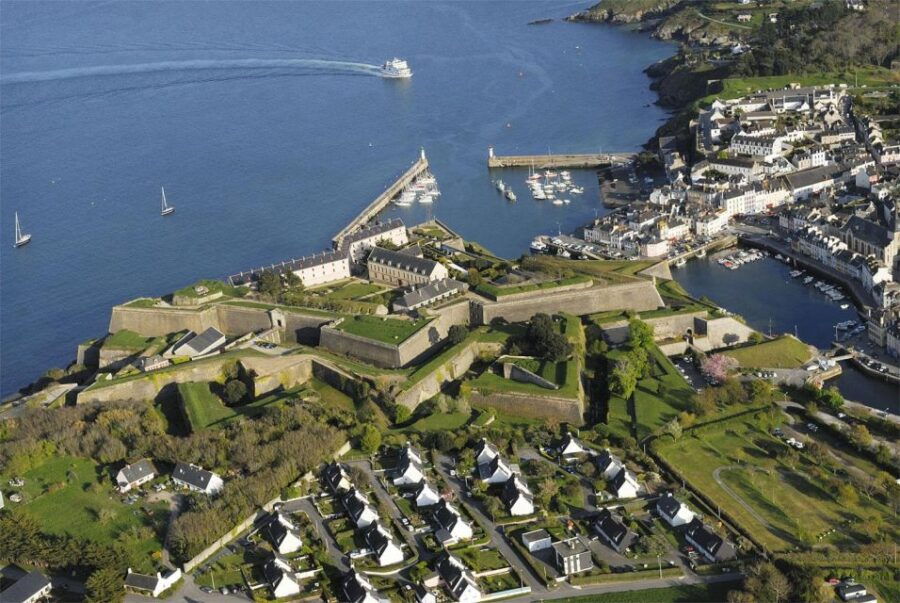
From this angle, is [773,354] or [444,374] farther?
[773,354]

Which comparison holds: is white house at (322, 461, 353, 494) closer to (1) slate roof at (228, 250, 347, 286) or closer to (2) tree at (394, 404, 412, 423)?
(2) tree at (394, 404, 412, 423)

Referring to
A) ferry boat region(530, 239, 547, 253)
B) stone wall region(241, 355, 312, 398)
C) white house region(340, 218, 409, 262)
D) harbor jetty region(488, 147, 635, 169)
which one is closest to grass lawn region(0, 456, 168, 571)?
stone wall region(241, 355, 312, 398)

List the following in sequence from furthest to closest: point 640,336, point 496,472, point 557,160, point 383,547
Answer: point 557,160, point 640,336, point 496,472, point 383,547

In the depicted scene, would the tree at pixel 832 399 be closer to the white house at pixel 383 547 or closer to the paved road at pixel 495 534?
the paved road at pixel 495 534

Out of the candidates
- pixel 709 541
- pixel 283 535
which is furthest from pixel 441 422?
pixel 709 541

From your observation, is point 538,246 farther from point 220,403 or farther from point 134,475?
point 134,475

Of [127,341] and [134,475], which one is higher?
[134,475]
